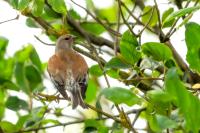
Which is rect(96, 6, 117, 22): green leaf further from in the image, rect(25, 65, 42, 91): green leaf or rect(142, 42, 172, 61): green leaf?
rect(142, 42, 172, 61): green leaf

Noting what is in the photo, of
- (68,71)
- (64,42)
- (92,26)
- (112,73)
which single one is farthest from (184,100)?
(64,42)

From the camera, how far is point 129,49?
350 cm

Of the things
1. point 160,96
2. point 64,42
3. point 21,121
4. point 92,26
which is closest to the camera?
point 160,96

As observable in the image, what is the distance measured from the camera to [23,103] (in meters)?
4.46

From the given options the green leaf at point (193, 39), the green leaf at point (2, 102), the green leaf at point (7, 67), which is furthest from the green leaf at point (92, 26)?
the green leaf at point (193, 39)

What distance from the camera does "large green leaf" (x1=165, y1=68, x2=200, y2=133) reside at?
2.41 m

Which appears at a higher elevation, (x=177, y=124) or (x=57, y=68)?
(x=177, y=124)

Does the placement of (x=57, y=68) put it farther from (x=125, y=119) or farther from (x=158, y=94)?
(x=158, y=94)

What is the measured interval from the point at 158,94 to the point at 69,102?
1.94m

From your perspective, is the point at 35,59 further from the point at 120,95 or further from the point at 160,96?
the point at 160,96

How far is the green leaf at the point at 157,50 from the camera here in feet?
10.7

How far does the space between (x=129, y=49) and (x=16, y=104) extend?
1.31 m

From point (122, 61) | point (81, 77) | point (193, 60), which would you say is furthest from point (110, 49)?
point (193, 60)

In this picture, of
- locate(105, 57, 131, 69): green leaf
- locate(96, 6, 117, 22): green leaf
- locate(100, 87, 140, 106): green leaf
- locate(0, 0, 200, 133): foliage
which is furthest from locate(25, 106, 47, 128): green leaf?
locate(96, 6, 117, 22): green leaf
